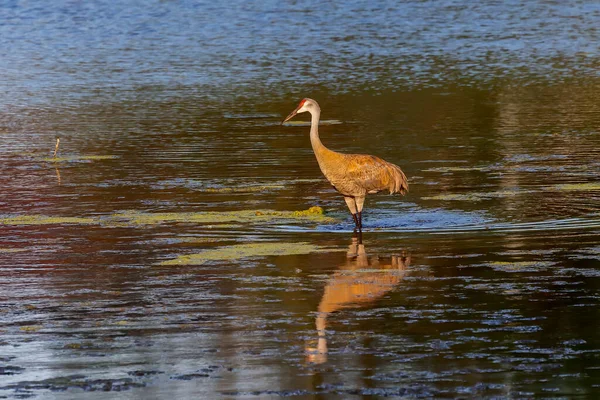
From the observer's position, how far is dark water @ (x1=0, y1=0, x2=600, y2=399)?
350 inches


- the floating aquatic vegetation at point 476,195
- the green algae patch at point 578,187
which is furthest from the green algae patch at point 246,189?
the green algae patch at point 578,187

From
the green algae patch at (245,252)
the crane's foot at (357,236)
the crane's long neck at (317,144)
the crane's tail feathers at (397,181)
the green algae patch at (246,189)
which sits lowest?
the green algae patch at (246,189)

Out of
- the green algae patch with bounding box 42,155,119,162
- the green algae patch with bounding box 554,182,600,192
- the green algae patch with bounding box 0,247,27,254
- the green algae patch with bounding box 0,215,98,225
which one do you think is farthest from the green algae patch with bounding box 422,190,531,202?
the green algae patch with bounding box 42,155,119,162

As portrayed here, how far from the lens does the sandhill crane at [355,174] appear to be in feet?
48.6

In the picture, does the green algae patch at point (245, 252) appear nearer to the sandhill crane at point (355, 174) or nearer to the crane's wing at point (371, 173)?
the sandhill crane at point (355, 174)

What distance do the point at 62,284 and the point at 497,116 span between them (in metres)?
18.2

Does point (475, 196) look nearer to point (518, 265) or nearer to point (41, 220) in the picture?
point (518, 265)

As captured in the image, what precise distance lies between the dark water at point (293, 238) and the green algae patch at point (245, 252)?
57 millimetres

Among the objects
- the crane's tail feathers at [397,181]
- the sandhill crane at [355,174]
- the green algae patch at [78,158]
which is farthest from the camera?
the green algae patch at [78,158]

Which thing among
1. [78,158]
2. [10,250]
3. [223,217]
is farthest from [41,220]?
[78,158]

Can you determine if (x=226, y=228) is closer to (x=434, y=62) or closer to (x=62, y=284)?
(x=62, y=284)

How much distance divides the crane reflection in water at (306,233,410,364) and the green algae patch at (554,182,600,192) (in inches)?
201

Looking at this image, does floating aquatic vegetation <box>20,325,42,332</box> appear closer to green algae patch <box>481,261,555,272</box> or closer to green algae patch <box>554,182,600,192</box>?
green algae patch <box>481,261,555,272</box>

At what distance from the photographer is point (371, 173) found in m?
14.9
